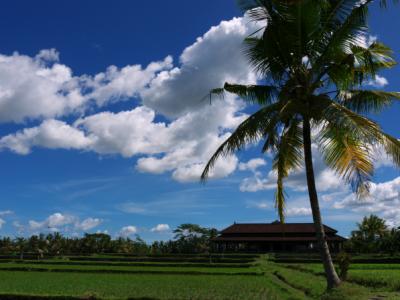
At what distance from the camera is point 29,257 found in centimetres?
4247

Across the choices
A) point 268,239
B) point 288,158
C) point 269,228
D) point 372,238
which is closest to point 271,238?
point 268,239

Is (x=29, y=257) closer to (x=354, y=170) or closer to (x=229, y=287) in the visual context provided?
(x=229, y=287)

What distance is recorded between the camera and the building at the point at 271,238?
42938 millimetres

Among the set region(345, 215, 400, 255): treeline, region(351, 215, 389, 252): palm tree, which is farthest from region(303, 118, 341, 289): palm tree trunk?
region(351, 215, 389, 252): palm tree

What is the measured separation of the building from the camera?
141ft

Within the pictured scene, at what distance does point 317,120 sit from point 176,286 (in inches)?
388

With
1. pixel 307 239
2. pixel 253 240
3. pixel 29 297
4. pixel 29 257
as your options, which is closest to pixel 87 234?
pixel 29 257

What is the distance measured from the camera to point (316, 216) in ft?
34.3

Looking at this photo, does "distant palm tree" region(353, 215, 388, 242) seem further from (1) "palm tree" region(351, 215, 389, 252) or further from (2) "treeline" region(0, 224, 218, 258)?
(2) "treeline" region(0, 224, 218, 258)

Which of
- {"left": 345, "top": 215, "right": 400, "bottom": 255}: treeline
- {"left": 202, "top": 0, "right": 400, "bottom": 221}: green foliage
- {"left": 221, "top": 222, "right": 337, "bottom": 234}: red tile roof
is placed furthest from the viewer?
{"left": 221, "top": 222, "right": 337, "bottom": 234}: red tile roof

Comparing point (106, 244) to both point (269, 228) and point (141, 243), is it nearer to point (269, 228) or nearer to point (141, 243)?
point (141, 243)

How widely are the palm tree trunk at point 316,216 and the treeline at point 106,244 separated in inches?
1508

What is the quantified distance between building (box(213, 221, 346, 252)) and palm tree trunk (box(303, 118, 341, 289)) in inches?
1278

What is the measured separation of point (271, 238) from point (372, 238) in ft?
40.8
